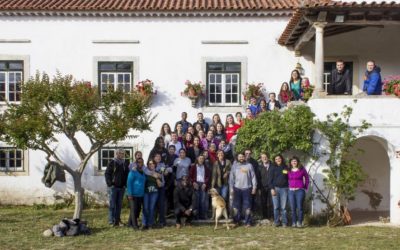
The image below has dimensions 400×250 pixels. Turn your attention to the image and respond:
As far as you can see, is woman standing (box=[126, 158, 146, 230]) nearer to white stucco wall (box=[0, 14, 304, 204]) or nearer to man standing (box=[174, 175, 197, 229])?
man standing (box=[174, 175, 197, 229])

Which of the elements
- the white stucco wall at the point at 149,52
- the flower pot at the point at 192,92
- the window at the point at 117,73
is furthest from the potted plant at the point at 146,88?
the flower pot at the point at 192,92

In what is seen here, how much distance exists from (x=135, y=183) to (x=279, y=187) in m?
3.33

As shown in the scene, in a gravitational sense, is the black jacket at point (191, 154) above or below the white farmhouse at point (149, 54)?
below

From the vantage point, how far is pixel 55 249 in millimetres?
10867

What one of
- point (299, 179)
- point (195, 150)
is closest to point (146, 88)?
point (195, 150)

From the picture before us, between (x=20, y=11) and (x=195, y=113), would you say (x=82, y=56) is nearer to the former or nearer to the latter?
(x=20, y=11)

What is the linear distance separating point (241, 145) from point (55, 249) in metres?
5.61

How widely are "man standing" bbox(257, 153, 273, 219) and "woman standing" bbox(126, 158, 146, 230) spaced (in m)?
2.81

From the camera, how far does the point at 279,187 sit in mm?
13508

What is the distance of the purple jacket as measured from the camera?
43.9 feet

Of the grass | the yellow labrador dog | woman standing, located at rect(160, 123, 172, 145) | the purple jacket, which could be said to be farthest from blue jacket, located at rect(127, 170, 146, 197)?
the purple jacket

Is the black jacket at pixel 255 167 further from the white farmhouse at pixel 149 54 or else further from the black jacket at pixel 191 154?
the white farmhouse at pixel 149 54

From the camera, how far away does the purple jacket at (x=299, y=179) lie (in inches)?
527

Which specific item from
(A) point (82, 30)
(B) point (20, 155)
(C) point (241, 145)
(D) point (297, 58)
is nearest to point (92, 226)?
(C) point (241, 145)
